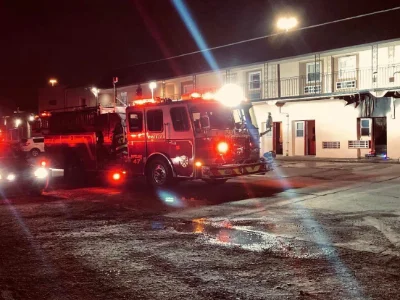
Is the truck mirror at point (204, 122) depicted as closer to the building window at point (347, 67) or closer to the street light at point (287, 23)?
the building window at point (347, 67)

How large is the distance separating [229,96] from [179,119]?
4.99 ft

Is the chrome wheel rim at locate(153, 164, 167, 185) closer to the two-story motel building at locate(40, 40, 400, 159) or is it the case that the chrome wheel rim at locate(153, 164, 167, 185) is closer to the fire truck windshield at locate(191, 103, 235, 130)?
the fire truck windshield at locate(191, 103, 235, 130)

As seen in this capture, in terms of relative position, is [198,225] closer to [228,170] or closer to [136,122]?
[228,170]

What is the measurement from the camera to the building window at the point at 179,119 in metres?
11.5

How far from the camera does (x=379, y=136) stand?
2397 cm

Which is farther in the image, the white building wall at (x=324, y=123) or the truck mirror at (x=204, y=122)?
the white building wall at (x=324, y=123)

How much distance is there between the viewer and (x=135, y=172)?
12852 millimetres

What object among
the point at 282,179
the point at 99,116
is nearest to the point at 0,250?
the point at 99,116

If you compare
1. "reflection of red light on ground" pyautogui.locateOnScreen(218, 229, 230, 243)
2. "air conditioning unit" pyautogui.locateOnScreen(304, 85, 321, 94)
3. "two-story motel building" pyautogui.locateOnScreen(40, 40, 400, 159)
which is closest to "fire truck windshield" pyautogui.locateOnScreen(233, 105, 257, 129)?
"reflection of red light on ground" pyautogui.locateOnScreen(218, 229, 230, 243)

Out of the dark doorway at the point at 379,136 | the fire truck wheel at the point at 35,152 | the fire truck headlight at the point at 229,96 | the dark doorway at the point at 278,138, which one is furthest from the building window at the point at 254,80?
the fire truck headlight at the point at 229,96

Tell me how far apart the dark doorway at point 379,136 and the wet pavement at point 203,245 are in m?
12.8

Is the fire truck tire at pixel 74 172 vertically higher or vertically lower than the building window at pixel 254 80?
lower

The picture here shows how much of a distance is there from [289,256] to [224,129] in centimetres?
620

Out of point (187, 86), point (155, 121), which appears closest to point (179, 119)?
point (155, 121)
